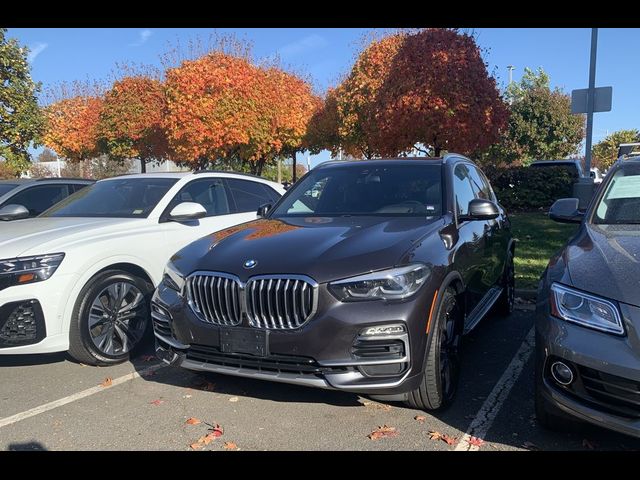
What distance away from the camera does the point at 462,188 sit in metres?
4.73

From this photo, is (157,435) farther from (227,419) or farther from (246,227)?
(246,227)

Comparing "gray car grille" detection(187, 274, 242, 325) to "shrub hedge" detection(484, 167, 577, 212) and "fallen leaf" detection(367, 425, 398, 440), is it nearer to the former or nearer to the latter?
"fallen leaf" detection(367, 425, 398, 440)

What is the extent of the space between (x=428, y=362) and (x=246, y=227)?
1.88 meters

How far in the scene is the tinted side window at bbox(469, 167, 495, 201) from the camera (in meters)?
5.32

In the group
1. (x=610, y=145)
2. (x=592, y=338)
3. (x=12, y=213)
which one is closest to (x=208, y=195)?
(x=12, y=213)

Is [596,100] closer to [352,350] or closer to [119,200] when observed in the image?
[119,200]

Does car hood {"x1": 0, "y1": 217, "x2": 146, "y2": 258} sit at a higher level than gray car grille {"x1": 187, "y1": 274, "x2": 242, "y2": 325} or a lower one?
higher

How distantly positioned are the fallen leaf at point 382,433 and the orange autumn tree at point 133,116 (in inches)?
917

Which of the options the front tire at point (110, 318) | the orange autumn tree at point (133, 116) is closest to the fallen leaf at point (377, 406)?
the front tire at point (110, 318)

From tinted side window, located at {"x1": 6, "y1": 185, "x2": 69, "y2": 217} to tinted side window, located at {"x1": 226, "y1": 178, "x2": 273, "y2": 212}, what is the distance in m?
3.32

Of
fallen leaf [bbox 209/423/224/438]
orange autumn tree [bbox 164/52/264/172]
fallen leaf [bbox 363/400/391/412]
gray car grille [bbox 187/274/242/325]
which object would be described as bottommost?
fallen leaf [bbox 363/400/391/412]

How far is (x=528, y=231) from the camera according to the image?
11445 millimetres

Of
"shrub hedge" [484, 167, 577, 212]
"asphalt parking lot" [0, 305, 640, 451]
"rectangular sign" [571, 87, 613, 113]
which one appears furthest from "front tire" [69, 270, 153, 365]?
"shrub hedge" [484, 167, 577, 212]

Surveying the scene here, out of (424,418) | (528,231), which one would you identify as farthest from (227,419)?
(528,231)
